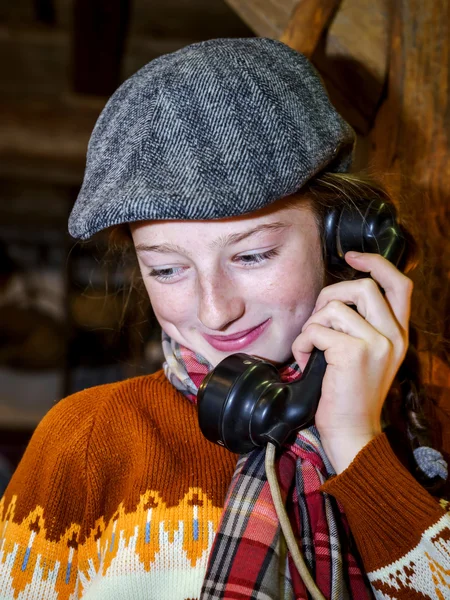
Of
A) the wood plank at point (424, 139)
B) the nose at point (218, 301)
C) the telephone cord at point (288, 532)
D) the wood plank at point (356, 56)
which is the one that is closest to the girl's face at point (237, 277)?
the nose at point (218, 301)

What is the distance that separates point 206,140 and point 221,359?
0.38m

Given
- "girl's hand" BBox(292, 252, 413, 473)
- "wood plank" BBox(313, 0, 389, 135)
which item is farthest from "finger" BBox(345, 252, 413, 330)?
"wood plank" BBox(313, 0, 389, 135)

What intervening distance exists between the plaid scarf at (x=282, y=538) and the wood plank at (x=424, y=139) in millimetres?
422

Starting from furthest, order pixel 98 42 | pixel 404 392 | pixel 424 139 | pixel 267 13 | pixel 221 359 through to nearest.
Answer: pixel 98 42, pixel 267 13, pixel 424 139, pixel 404 392, pixel 221 359

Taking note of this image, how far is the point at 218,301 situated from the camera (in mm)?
1095

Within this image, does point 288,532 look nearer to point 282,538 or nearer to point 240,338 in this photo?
point 282,538

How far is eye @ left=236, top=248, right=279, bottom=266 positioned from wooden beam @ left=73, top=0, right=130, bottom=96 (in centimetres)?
241

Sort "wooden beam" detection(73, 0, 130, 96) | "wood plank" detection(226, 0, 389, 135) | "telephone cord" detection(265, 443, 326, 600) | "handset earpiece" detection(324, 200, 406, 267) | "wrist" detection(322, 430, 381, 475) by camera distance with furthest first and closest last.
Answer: "wooden beam" detection(73, 0, 130, 96) → "wood plank" detection(226, 0, 389, 135) → "handset earpiece" detection(324, 200, 406, 267) → "wrist" detection(322, 430, 381, 475) → "telephone cord" detection(265, 443, 326, 600)

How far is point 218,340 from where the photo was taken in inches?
46.9

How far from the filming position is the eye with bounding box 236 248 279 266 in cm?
112

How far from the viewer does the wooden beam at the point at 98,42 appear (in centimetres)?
321

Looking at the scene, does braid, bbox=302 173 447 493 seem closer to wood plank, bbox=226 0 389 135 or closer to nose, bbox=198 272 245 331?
nose, bbox=198 272 245 331

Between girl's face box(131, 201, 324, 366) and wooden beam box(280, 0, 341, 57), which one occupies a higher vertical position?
wooden beam box(280, 0, 341, 57)

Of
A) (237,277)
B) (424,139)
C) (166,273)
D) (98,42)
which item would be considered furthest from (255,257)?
(98,42)
